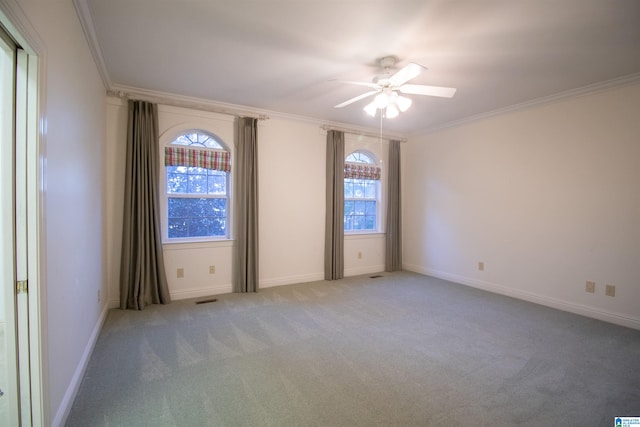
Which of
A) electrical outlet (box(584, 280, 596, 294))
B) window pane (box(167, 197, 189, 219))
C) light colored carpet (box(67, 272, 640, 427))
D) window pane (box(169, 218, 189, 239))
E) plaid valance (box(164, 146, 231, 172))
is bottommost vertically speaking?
light colored carpet (box(67, 272, 640, 427))

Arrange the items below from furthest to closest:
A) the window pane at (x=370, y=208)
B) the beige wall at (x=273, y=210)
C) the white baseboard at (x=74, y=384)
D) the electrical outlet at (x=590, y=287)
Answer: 1. the window pane at (x=370, y=208)
2. the beige wall at (x=273, y=210)
3. the electrical outlet at (x=590, y=287)
4. the white baseboard at (x=74, y=384)

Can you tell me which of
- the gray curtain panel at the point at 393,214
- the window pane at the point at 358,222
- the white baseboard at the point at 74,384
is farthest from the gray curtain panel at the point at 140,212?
the gray curtain panel at the point at 393,214

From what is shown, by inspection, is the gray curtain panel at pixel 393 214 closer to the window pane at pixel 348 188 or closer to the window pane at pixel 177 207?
the window pane at pixel 348 188

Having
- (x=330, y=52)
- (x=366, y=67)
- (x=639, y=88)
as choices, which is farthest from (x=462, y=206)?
(x=330, y=52)

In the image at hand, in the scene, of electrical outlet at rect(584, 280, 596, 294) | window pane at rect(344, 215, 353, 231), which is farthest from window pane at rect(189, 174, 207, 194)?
electrical outlet at rect(584, 280, 596, 294)

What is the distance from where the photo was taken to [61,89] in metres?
1.73

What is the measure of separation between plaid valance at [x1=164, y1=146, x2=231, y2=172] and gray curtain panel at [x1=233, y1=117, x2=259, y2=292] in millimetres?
185

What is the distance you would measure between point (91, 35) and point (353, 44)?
6.73 ft

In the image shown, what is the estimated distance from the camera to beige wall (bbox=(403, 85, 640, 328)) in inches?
122

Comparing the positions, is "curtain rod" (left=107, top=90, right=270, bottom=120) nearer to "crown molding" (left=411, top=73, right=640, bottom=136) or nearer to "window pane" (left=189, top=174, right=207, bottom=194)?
"window pane" (left=189, top=174, right=207, bottom=194)

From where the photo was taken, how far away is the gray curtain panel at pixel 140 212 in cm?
337

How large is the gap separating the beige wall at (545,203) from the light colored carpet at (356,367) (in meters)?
0.48

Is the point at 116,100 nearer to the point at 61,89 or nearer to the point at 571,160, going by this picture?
the point at 61,89

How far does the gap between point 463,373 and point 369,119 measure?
11.8 ft
